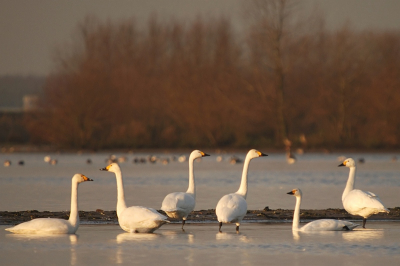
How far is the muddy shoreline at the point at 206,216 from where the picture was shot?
1248 centimetres

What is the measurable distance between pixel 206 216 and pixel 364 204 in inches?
113

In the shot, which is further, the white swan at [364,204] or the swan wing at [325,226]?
the white swan at [364,204]

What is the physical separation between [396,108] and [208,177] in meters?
24.3

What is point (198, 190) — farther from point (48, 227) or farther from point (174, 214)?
point (48, 227)

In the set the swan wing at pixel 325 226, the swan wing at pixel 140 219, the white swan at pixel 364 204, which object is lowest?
the swan wing at pixel 325 226

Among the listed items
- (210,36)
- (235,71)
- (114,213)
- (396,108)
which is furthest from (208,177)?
(210,36)

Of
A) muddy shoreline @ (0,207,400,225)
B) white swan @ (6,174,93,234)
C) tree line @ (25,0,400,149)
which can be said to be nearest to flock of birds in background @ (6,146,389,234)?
white swan @ (6,174,93,234)

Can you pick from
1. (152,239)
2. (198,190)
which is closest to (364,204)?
(152,239)

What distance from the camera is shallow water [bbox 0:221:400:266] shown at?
8.43 m

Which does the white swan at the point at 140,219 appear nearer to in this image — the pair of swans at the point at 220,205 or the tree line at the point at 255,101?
the pair of swans at the point at 220,205

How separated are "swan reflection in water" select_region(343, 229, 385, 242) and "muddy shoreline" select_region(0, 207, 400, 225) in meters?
1.69

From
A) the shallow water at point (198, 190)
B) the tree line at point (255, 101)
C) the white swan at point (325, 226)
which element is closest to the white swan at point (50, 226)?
the white swan at point (325, 226)

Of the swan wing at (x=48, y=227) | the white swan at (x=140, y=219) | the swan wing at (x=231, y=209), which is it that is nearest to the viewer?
the swan wing at (x=48, y=227)

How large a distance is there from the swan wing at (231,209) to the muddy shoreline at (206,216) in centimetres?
177
